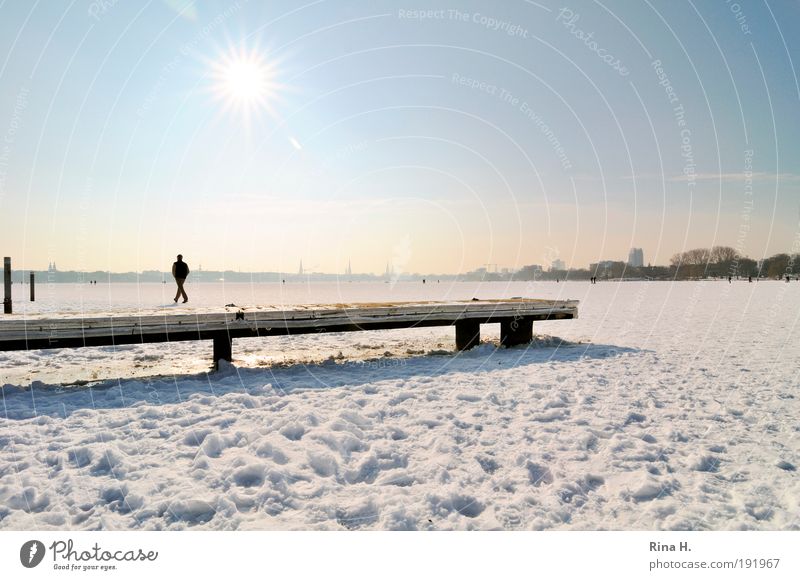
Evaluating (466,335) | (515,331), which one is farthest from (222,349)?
(515,331)

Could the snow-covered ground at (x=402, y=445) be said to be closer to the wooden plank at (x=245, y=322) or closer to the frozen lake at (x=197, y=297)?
the wooden plank at (x=245, y=322)

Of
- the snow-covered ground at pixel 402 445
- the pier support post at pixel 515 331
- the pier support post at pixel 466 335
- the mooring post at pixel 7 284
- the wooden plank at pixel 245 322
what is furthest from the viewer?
the mooring post at pixel 7 284

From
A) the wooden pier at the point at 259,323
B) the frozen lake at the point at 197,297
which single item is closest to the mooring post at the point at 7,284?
the frozen lake at the point at 197,297

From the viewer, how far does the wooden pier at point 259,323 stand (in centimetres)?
671

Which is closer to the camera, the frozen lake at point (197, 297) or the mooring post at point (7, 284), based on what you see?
the mooring post at point (7, 284)

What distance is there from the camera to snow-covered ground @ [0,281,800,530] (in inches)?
139

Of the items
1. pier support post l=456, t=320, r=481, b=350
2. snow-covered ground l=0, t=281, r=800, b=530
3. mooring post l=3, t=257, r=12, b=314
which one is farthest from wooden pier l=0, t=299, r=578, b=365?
mooring post l=3, t=257, r=12, b=314

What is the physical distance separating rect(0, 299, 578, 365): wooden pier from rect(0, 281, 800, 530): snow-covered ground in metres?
0.66

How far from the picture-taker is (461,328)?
406 inches

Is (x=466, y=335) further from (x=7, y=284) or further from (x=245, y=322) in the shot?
(x=7, y=284)

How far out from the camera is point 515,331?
10.7m

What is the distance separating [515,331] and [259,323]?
5.58 meters
